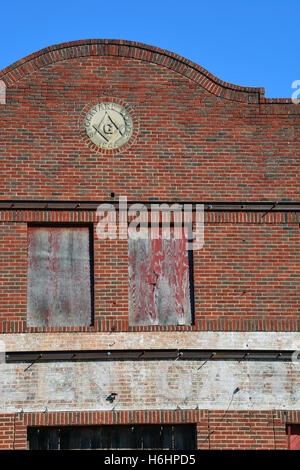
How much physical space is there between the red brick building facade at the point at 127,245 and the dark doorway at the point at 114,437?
211mm

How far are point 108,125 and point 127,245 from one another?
2.49 metres

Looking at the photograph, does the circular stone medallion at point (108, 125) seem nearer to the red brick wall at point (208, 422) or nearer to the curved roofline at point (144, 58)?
the curved roofline at point (144, 58)

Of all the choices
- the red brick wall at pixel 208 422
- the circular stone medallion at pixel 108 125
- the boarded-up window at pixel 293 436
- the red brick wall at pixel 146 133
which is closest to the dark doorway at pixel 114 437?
the red brick wall at pixel 208 422

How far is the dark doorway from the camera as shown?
54.0 feet

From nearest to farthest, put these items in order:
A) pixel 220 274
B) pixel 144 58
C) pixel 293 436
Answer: pixel 293 436 < pixel 220 274 < pixel 144 58

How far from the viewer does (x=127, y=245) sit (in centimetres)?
1739

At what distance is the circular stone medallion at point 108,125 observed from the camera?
58.6ft

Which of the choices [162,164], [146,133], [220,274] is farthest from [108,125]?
[220,274]

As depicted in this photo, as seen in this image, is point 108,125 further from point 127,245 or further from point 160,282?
point 160,282

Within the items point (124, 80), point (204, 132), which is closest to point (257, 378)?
point (204, 132)

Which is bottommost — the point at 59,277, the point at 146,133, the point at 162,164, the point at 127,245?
the point at 59,277

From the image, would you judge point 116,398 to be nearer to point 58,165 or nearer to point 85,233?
point 85,233

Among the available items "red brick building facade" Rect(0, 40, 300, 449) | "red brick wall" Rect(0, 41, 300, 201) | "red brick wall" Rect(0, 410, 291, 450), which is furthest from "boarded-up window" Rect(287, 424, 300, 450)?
"red brick wall" Rect(0, 41, 300, 201)
